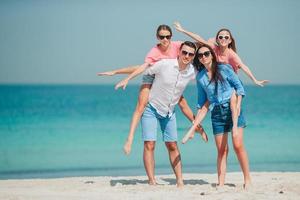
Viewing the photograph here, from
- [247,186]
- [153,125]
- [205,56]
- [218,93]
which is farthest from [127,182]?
[205,56]

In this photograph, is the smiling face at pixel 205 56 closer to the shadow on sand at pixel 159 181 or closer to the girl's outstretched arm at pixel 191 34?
the girl's outstretched arm at pixel 191 34

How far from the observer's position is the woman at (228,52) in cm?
839

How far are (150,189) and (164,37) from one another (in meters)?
1.78

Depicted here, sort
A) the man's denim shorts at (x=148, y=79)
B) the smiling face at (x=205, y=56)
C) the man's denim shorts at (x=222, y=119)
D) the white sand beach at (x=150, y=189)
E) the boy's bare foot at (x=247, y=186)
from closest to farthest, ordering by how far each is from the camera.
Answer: the white sand beach at (x=150, y=189)
the smiling face at (x=205, y=56)
the man's denim shorts at (x=222, y=119)
the boy's bare foot at (x=247, y=186)
the man's denim shorts at (x=148, y=79)

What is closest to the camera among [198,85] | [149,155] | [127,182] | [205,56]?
[205,56]

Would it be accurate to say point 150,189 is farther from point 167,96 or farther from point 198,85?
point 198,85

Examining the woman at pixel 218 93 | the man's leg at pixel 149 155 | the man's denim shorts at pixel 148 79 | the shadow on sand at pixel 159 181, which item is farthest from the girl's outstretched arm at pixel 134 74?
the shadow on sand at pixel 159 181

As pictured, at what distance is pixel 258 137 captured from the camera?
71.2ft

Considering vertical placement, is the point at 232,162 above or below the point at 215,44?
below

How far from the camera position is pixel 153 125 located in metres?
8.87

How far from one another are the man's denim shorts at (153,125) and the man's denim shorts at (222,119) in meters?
0.58

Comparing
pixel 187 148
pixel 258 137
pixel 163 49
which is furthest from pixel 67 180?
pixel 258 137

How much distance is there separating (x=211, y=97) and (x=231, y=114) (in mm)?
295

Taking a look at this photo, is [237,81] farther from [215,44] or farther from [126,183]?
[126,183]
